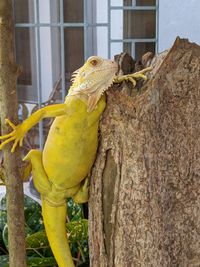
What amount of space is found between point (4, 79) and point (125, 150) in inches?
10.7

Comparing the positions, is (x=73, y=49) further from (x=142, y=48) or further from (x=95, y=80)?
(x=95, y=80)

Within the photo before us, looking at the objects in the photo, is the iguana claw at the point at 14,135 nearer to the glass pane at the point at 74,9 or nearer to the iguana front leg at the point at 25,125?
the iguana front leg at the point at 25,125

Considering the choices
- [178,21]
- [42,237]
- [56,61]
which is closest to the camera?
[42,237]

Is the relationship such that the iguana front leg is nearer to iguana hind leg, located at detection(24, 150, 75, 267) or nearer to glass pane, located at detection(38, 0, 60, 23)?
iguana hind leg, located at detection(24, 150, 75, 267)

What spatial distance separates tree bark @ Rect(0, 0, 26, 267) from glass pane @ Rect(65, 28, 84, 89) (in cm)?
156

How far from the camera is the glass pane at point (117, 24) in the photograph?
2.31 m

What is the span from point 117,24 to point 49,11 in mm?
365

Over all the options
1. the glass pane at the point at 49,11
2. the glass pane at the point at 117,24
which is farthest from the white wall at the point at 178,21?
the glass pane at the point at 49,11

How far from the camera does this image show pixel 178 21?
85.3 inches

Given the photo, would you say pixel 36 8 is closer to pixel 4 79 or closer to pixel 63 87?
pixel 63 87

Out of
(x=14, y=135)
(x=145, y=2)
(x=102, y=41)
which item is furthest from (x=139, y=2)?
(x=14, y=135)

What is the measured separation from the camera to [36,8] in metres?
2.40

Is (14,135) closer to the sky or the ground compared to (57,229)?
closer to the sky

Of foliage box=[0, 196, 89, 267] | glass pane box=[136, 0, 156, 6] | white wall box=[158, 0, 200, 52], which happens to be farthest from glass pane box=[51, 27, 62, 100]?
foliage box=[0, 196, 89, 267]
